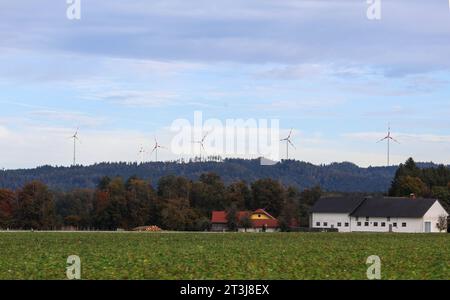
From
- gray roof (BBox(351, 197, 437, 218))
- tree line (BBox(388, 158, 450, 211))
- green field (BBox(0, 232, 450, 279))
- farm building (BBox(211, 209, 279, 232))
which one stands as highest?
tree line (BBox(388, 158, 450, 211))

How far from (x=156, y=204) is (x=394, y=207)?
36.2 m

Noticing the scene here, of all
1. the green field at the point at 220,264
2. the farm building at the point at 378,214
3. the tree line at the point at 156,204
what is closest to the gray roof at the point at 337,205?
the farm building at the point at 378,214

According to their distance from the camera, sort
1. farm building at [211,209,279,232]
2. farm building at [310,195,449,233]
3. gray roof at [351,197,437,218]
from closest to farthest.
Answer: gray roof at [351,197,437,218] → farm building at [310,195,449,233] → farm building at [211,209,279,232]

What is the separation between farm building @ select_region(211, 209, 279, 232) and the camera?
442ft

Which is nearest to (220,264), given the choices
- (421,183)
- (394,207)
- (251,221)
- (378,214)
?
(251,221)

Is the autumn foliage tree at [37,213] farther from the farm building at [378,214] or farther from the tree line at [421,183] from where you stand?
the tree line at [421,183]

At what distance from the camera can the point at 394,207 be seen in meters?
138

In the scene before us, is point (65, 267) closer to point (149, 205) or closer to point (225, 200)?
point (149, 205)

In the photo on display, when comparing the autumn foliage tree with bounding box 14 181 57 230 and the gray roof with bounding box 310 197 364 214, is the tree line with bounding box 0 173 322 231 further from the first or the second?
the gray roof with bounding box 310 197 364 214

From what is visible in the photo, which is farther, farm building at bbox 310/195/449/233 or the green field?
farm building at bbox 310/195/449/233

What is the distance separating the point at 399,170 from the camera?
570 ft

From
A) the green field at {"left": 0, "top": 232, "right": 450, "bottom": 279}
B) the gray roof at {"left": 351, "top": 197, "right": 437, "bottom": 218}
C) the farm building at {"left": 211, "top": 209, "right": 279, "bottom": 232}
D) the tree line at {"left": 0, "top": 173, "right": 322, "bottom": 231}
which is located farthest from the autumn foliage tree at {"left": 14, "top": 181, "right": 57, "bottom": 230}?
the green field at {"left": 0, "top": 232, "right": 450, "bottom": 279}
